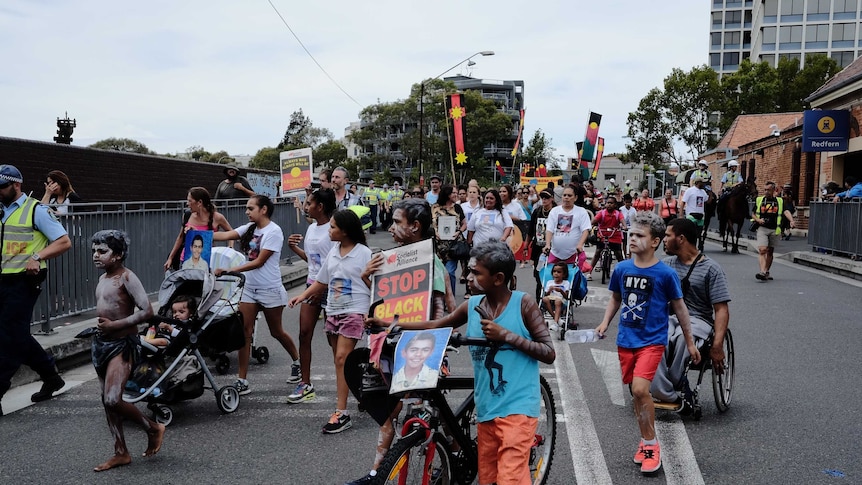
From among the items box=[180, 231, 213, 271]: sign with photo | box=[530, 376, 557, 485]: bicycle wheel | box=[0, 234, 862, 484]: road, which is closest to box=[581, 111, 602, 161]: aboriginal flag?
box=[0, 234, 862, 484]: road

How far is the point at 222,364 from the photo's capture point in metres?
7.84

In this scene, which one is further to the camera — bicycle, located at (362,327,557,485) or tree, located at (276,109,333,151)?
tree, located at (276,109,333,151)

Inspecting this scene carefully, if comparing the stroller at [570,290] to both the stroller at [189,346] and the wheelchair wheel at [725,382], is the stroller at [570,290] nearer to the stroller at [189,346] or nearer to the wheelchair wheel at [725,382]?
the wheelchair wheel at [725,382]

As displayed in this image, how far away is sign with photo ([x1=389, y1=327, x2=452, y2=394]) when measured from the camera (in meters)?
3.47

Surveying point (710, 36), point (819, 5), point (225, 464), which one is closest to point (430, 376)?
point (225, 464)

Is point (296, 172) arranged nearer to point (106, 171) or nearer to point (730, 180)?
point (106, 171)

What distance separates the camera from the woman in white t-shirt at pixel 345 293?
5.88m

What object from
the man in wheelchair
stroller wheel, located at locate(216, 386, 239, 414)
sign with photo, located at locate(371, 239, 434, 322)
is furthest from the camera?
stroller wheel, located at locate(216, 386, 239, 414)

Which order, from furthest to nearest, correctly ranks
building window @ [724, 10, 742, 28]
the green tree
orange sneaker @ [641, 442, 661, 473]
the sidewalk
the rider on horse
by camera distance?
the green tree
building window @ [724, 10, 742, 28]
the rider on horse
the sidewalk
orange sneaker @ [641, 442, 661, 473]

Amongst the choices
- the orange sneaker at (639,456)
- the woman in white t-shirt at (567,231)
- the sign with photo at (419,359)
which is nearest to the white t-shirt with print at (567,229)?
the woman in white t-shirt at (567,231)

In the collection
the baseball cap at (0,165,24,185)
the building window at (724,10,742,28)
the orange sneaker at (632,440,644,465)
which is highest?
the building window at (724,10,742,28)

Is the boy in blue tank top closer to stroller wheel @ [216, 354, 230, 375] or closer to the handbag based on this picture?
stroller wheel @ [216, 354, 230, 375]

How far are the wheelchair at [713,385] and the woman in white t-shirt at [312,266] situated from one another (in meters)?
2.79

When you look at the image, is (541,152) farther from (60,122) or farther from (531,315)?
(531,315)
